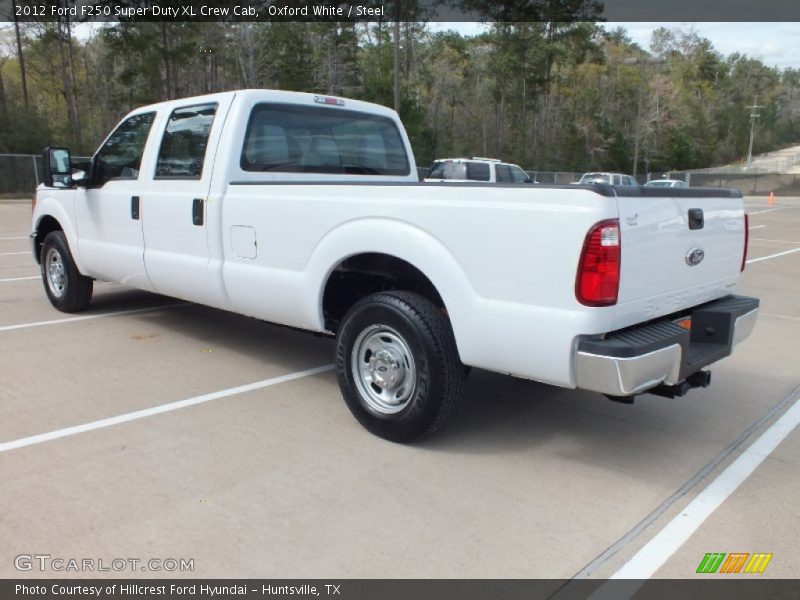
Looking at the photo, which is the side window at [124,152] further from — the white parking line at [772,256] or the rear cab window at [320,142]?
the white parking line at [772,256]

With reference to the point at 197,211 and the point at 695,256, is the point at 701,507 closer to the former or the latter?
the point at 695,256

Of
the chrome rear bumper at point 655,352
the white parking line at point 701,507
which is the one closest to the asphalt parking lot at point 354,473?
the white parking line at point 701,507

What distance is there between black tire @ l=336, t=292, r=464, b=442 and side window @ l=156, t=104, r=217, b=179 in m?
1.94

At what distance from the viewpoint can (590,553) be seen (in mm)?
2941

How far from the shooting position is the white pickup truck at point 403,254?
126 inches

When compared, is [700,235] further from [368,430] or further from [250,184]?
[250,184]

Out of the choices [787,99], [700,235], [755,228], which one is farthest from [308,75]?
[787,99]

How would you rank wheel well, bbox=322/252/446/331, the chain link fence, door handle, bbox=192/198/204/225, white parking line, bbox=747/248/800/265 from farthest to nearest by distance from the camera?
the chain link fence, white parking line, bbox=747/248/800/265, door handle, bbox=192/198/204/225, wheel well, bbox=322/252/446/331

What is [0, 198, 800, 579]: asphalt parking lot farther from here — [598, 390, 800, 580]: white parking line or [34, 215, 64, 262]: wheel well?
[34, 215, 64, 262]: wheel well

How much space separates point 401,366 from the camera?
3.93 m

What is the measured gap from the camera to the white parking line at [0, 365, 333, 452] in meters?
3.90

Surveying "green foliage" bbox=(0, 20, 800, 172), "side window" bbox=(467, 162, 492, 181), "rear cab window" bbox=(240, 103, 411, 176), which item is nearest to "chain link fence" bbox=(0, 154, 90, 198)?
"green foliage" bbox=(0, 20, 800, 172)

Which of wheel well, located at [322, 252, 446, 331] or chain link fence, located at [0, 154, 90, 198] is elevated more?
chain link fence, located at [0, 154, 90, 198]

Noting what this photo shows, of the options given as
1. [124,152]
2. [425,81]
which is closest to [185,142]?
[124,152]
